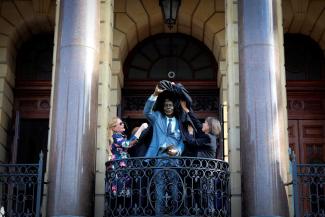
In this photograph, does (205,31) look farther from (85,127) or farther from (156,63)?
(85,127)

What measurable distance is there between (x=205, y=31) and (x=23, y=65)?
15.1ft

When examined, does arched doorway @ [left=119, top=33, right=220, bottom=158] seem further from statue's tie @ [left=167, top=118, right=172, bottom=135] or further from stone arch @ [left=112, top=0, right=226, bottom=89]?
statue's tie @ [left=167, top=118, right=172, bottom=135]

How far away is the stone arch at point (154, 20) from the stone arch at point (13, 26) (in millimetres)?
1718

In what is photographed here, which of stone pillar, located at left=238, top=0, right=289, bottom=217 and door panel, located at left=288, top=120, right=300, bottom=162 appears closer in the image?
stone pillar, located at left=238, top=0, right=289, bottom=217

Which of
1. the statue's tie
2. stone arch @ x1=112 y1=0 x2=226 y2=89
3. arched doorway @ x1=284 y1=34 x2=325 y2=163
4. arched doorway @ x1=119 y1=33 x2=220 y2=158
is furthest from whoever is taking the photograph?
arched doorway @ x1=119 y1=33 x2=220 y2=158

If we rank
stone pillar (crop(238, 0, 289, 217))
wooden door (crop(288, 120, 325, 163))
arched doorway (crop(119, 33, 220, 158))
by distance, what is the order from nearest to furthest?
1. stone pillar (crop(238, 0, 289, 217))
2. wooden door (crop(288, 120, 325, 163))
3. arched doorway (crop(119, 33, 220, 158))

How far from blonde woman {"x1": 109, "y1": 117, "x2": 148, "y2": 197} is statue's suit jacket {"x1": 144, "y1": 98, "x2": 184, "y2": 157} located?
0.93 ft

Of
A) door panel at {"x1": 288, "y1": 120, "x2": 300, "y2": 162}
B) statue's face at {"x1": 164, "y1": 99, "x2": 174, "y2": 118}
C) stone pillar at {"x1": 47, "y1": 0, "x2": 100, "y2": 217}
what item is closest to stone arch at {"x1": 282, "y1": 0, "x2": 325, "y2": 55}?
door panel at {"x1": 288, "y1": 120, "x2": 300, "y2": 162}

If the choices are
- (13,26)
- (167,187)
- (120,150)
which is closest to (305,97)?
(120,150)

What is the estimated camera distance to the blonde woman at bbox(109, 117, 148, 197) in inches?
433

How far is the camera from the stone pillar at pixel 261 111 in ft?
35.2

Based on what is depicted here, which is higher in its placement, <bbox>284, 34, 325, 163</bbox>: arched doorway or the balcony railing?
<bbox>284, 34, 325, 163</bbox>: arched doorway

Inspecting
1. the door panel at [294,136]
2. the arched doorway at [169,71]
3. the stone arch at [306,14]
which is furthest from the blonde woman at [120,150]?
the stone arch at [306,14]

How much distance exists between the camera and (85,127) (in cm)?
1109
